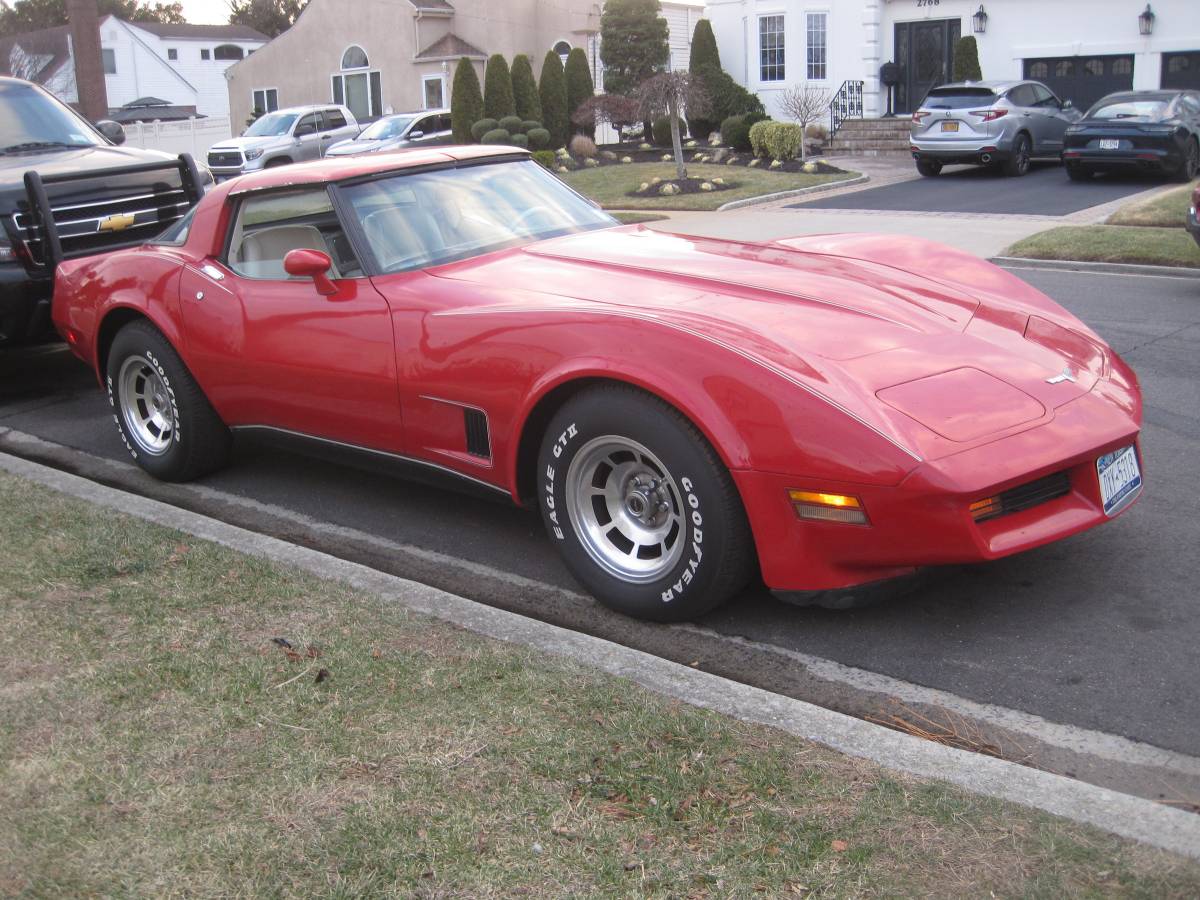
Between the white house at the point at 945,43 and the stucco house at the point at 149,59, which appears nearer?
the white house at the point at 945,43

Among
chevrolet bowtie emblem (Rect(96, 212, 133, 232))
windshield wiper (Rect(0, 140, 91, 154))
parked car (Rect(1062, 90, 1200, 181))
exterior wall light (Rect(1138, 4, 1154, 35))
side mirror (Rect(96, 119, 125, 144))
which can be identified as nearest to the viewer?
chevrolet bowtie emblem (Rect(96, 212, 133, 232))

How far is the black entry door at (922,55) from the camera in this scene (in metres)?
28.8

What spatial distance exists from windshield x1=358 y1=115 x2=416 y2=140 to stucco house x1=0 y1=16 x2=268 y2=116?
4127cm

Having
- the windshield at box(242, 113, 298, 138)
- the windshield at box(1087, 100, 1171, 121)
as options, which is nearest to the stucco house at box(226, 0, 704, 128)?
the windshield at box(242, 113, 298, 138)

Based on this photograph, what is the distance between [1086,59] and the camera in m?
26.6

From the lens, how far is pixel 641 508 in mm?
4105

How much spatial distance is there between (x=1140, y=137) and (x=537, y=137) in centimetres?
1474

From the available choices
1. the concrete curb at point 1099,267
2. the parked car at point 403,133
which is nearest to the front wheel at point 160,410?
the concrete curb at point 1099,267

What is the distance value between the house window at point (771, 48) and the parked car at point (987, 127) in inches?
384

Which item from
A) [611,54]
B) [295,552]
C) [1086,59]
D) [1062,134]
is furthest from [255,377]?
[611,54]

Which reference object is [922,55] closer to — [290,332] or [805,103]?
[805,103]

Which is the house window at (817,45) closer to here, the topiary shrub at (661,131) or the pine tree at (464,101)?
the topiary shrub at (661,131)

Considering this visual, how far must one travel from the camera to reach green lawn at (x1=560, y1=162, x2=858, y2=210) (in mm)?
20109

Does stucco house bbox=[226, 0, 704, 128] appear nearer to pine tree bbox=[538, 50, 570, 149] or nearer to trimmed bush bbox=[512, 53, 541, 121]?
pine tree bbox=[538, 50, 570, 149]
